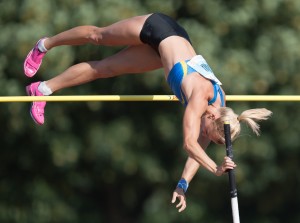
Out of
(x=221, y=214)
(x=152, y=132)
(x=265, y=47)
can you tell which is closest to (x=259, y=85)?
(x=265, y=47)

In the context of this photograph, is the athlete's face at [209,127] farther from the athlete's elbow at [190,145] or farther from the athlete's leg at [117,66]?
the athlete's leg at [117,66]

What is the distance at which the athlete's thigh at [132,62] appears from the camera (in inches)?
383

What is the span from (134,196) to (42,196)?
1132mm

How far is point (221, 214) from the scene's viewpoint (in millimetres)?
15039

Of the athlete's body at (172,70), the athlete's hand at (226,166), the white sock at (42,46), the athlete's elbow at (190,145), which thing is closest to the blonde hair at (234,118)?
the athlete's body at (172,70)

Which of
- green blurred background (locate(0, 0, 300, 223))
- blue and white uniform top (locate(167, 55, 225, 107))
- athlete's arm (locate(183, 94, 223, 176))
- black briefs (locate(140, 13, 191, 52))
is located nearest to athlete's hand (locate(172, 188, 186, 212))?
athlete's arm (locate(183, 94, 223, 176))

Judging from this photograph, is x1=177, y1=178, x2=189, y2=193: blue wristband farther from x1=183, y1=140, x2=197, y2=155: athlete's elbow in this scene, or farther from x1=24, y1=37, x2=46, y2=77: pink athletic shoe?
x1=24, y1=37, x2=46, y2=77: pink athletic shoe

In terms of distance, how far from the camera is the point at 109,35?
9.68 m

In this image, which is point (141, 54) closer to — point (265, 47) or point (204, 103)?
point (204, 103)

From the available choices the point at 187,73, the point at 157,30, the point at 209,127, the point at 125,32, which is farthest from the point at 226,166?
the point at 125,32

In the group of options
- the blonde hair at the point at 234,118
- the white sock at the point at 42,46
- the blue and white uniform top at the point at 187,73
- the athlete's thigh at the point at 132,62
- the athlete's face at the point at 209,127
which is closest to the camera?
the blonde hair at the point at 234,118

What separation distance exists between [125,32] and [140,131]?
4444mm

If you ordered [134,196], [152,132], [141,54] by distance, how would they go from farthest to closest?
1. [134,196]
2. [152,132]
3. [141,54]

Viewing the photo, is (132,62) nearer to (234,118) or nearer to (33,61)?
(33,61)
